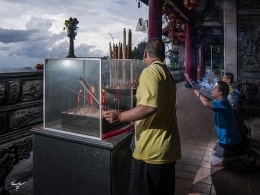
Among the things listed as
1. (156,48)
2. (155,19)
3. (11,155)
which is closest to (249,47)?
(155,19)

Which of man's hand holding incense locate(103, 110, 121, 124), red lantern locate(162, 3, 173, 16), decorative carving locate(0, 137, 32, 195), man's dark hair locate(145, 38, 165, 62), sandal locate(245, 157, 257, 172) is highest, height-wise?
red lantern locate(162, 3, 173, 16)

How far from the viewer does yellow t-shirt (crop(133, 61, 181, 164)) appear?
1990 mm

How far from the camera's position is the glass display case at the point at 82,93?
2408 millimetres

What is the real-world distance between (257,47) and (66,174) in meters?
7.73

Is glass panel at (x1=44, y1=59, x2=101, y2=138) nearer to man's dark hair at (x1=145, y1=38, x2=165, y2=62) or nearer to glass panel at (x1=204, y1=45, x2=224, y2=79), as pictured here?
man's dark hair at (x1=145, y1=38, x2=165, y2=62)

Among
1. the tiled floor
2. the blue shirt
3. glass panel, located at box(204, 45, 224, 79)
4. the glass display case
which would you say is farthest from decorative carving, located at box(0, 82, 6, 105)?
glass panel, located at box(204, 45, 224, 79)

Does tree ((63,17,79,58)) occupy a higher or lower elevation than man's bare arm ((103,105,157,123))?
higher

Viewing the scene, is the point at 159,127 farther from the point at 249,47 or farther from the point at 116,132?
the point at 249,47

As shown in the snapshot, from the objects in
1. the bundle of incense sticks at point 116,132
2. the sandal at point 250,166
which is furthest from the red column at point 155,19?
the bundle of incense sticks at point 116,132

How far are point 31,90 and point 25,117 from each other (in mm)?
475

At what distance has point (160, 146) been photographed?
2072 mm

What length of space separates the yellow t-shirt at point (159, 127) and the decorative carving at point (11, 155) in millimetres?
2107

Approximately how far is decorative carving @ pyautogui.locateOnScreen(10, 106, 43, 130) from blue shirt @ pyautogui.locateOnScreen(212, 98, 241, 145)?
3101mm

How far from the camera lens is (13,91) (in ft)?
11.8
